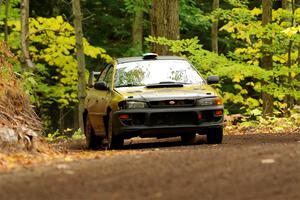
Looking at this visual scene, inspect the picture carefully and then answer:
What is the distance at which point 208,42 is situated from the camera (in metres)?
34.3

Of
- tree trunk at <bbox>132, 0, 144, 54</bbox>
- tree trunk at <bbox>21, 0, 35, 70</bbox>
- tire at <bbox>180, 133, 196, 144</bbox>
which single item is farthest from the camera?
tree trunk at <bbox>132, 0, 144, 54</bbox>

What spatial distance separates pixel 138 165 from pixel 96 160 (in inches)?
45.8

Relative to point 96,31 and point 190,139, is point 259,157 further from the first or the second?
point 96,31

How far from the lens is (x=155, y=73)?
1344 cm

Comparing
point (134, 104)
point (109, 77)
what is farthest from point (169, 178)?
point (109, 77)

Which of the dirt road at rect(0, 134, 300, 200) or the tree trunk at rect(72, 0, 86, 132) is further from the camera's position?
the tree trunk at rect(72, 0, 86, 132)

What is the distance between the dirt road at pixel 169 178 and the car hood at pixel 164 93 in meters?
3.92

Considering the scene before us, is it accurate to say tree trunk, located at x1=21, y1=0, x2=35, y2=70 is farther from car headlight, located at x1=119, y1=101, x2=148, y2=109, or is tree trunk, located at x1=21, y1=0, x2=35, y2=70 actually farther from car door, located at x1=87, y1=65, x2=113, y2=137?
car headlight, located at x1=119, y1=101, x2=148, y2=109

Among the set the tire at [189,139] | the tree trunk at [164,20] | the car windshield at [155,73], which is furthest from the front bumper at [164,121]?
the tree trunk at [164,20]

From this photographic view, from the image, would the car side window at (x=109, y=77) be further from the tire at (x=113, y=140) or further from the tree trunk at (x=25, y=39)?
the tree trunk at (x=25, y=39)

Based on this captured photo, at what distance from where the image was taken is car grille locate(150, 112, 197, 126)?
12.3m

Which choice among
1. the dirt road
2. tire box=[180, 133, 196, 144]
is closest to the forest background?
tire box=[180, 133, 196, 144]

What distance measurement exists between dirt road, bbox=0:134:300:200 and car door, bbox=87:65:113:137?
4921 millimetres

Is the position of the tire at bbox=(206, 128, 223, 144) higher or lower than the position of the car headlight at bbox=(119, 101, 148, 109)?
lower
